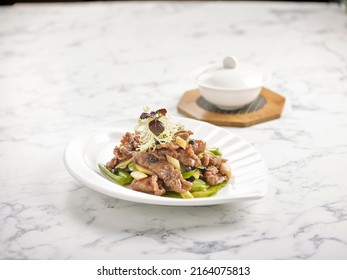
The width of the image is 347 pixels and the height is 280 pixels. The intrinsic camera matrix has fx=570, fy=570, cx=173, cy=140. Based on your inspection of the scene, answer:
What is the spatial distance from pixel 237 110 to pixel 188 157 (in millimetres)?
742

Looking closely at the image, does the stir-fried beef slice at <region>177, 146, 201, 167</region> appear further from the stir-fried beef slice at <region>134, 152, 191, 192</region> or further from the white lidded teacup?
the white lidded teacup

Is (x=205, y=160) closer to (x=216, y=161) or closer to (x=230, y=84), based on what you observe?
(x=216, y=161)

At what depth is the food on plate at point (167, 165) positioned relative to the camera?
163cm

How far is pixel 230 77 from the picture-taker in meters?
2.29

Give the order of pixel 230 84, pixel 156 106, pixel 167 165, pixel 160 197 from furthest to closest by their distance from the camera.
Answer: pixel 156 106 → pixel 230 84 → pixel 167 165 → pixel 160 197

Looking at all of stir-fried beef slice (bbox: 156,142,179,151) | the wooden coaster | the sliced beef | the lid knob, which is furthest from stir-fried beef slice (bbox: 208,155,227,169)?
the lid knob

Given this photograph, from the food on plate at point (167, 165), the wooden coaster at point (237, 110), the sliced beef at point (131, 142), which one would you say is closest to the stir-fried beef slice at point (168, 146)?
the food on plate at point (167, 165)

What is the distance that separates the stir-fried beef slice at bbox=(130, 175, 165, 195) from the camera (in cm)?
161

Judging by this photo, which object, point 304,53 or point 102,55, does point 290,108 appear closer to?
point 304,53

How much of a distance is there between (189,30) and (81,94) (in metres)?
1.12

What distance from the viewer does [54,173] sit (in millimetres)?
1903

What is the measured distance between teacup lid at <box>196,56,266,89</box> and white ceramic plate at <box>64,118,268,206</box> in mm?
310

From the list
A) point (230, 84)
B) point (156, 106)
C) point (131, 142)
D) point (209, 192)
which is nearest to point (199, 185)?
point (209, 192)
